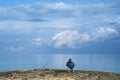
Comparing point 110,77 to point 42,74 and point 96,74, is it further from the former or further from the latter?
point 42,74

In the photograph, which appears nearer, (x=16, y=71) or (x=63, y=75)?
(x=63, y=75)

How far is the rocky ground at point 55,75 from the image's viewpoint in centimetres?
5959

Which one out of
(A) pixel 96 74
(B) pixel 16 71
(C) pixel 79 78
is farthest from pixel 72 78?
(B) pixel 16 71

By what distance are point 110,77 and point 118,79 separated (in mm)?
1015

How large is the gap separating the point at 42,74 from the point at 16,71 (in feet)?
17.4

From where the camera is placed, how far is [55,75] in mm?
60906

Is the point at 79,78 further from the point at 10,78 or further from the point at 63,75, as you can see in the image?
the point at 10,78

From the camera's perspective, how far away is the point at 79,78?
195 ft

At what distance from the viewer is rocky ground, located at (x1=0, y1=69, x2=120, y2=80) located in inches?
2346

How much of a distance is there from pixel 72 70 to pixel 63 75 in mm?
3268

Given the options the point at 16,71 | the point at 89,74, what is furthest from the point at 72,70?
the point at 16,71

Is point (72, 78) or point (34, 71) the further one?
point (34, 71)

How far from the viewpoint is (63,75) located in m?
60.6

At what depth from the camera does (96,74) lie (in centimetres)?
6303
